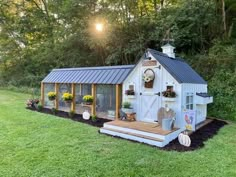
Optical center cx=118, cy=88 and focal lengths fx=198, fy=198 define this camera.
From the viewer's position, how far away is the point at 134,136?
5023mm

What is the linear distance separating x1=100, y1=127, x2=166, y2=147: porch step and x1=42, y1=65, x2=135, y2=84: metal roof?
180cm

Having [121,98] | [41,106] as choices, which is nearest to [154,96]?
[121,98]

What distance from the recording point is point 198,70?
9.55 m

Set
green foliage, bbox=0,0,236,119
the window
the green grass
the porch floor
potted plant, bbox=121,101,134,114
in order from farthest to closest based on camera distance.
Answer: green foliage, bbox=0,0,236,119, potted plant, bbox=121,101,134,114, the window, the porch floor, the green grass

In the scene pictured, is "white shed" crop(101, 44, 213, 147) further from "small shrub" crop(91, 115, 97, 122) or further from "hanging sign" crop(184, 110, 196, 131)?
"small shrub" crop(91, 115, 97, 122)

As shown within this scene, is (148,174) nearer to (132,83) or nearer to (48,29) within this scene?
(132,83)

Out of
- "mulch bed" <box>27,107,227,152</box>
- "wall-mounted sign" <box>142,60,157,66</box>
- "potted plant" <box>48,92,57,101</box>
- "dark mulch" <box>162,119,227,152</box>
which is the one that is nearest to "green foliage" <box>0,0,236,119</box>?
"dark mulch" <box>162,119,227,152</box>

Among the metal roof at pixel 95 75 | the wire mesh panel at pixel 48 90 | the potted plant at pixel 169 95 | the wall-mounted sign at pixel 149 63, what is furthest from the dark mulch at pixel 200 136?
the wire mesh panel at pixel 48 90

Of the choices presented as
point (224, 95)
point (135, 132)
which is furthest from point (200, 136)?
point (224, 95)

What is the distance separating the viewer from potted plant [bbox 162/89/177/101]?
17.7ft

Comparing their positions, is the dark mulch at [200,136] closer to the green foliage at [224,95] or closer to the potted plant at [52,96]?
the green foliage at [224,95]

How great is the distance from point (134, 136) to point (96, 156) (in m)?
1.39

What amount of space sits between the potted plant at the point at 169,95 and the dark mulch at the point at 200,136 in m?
1.13

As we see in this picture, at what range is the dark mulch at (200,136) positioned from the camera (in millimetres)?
4441
